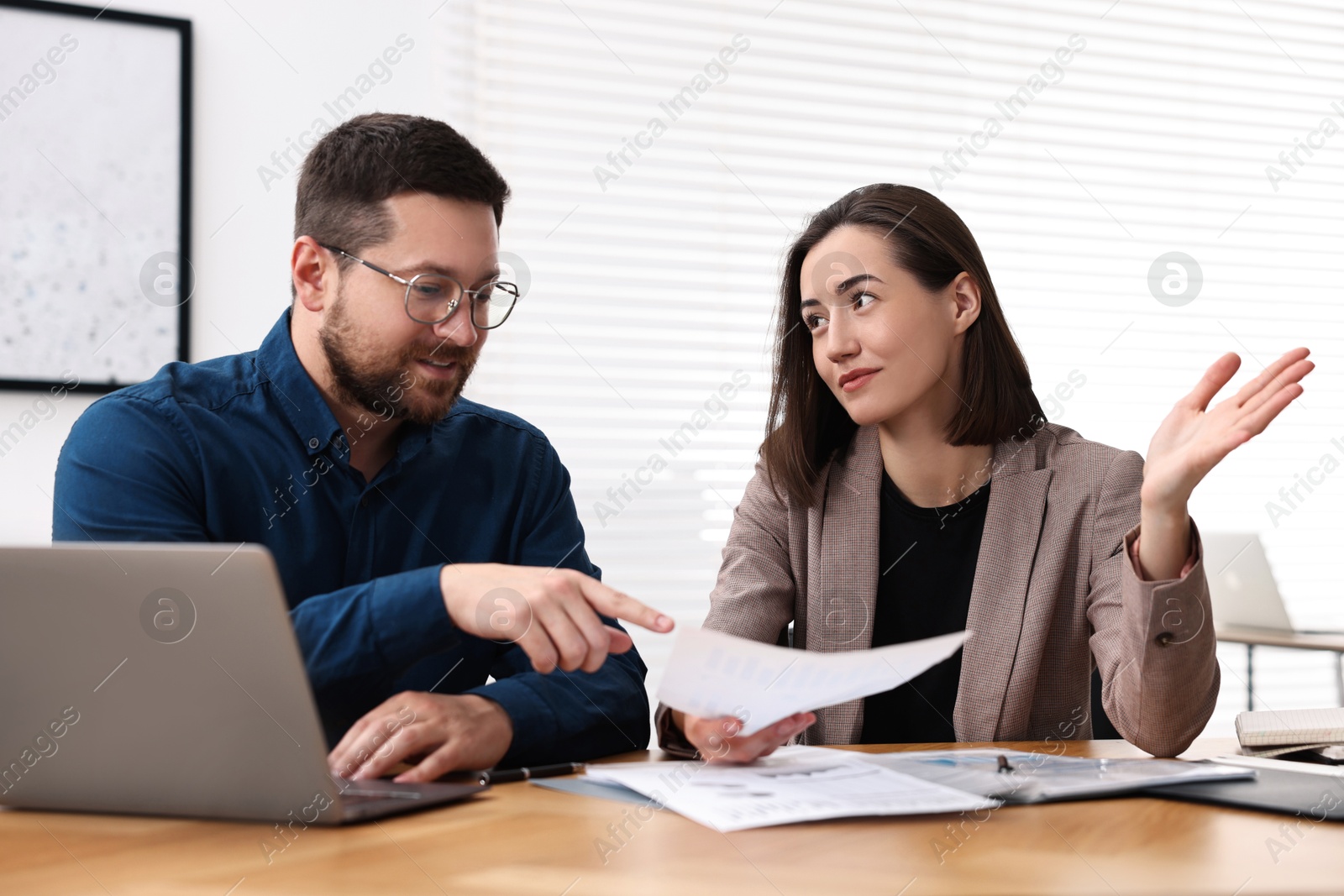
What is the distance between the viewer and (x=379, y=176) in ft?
4.90

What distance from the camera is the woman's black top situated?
1.66 meters

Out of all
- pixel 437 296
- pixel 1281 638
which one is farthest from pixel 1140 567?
pixel 1281 638

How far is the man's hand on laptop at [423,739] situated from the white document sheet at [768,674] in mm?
197

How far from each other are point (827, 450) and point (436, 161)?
2.59 ft

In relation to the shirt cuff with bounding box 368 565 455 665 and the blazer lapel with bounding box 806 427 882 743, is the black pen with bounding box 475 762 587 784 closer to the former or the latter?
the shirt cuff with bounding box 368 565 455 665

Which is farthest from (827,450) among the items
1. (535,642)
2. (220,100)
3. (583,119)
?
(220,100)

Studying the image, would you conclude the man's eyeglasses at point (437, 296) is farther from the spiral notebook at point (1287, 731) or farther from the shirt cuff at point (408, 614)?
the spiral notebook at point (1287, 731)

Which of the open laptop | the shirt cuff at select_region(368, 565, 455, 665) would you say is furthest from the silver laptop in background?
the open laptop

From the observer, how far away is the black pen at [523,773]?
1011 mm

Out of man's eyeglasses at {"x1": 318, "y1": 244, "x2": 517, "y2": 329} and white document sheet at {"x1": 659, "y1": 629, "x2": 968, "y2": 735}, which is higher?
man's eyeglasses at {"x1": 318, "y1": 244, "x2": 517, "y2": 329}

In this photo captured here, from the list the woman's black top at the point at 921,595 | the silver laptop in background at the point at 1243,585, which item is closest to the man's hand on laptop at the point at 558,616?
the woman's black top at the point at 921,595

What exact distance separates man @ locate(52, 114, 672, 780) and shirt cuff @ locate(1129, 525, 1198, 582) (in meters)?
0.56

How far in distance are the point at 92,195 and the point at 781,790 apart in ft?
6.78

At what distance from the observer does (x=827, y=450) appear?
1877mm
